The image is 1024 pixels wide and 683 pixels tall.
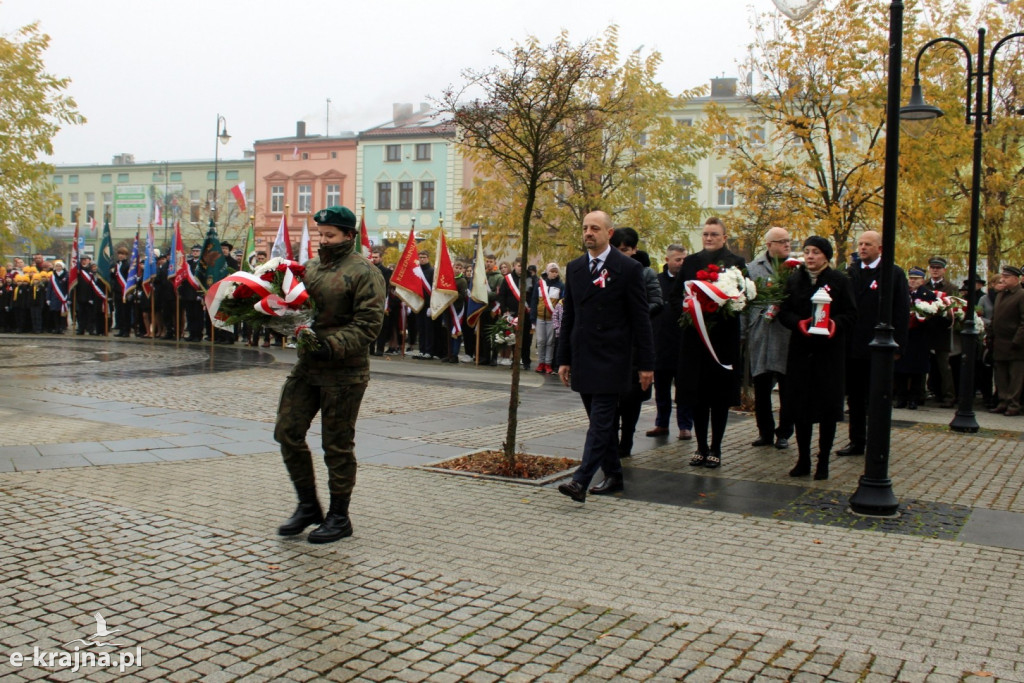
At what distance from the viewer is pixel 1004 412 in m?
13.6

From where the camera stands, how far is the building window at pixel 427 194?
63969mm

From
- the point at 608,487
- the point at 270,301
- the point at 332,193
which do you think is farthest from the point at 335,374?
the point at 332,193

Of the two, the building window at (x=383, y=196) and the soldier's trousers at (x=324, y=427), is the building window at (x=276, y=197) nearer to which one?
the building window at (x=383, y=196)

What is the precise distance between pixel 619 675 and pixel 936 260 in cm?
1257

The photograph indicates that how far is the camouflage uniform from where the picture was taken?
5836 millimetres

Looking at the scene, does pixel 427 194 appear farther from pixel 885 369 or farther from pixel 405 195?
pixel 885 369

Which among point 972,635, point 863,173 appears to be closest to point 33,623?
point 972,635

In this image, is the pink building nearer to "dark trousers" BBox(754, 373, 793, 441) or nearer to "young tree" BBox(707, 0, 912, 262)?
"young tree" BBox(707, 0, 912, 262)

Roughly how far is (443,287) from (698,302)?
1125 cm

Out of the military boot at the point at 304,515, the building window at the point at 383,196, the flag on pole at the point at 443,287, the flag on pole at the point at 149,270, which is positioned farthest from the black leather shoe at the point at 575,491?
the building window at the point at 383,196

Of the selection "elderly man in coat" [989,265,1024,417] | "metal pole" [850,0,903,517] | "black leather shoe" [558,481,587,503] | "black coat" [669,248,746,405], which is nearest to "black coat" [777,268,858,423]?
"black coat" [669,248,746,405]

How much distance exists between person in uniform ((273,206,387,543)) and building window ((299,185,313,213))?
64.8m

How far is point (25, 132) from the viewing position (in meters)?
22.6

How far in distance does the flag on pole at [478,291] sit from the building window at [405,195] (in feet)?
151
